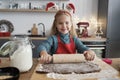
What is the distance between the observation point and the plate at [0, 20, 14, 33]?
3531mm

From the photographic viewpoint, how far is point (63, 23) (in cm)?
167

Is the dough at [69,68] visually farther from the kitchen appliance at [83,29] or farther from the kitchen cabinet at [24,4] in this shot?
the kitchen cabinet at [24,4]

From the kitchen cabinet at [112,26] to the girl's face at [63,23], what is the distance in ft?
5.42

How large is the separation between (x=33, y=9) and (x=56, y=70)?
2.51 metres

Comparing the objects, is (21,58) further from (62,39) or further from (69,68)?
(62,39)

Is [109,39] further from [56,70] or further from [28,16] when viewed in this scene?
[56,70]

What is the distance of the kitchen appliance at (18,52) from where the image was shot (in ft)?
3.50

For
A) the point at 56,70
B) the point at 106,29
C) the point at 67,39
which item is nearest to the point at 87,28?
the point at 106,29

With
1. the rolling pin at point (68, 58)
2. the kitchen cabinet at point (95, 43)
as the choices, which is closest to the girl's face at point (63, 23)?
the rolling pin at point (68, 58)

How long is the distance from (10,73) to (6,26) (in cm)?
266

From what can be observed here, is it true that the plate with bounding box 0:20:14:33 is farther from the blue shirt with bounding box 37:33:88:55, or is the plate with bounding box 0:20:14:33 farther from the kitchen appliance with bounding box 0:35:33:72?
the kitchen appliance with bounding box 0:35:33:72

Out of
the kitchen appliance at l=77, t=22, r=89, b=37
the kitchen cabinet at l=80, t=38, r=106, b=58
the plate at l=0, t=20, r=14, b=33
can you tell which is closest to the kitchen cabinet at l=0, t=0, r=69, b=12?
the plate at l=0, t=20, r=14, b=33

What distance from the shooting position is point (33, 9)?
3465 millimetres

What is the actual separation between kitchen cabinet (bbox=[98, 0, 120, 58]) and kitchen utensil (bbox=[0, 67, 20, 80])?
2380mm
